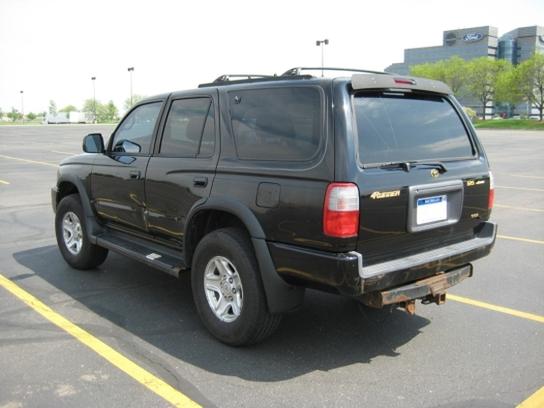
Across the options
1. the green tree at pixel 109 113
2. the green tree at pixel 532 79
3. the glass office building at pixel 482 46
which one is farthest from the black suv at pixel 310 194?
the glass office building at pixel 482 46

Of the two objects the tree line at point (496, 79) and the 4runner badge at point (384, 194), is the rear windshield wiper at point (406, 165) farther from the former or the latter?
the tree line at point (496, 79)

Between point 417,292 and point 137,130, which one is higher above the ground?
point 137,130

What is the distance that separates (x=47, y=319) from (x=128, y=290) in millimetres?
910

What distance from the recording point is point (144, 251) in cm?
479

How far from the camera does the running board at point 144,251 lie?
442cm

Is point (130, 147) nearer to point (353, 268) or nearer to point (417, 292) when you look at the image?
point (353, 268)

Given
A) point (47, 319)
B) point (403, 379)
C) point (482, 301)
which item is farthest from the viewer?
point (482, 301)

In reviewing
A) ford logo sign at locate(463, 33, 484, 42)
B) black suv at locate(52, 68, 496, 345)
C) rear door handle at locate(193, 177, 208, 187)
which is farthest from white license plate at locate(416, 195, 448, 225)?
ford logo sign at locate(463, 33, 484, 42)

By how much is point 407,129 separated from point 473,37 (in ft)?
465

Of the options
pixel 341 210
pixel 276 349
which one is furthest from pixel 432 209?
pixel 276 349

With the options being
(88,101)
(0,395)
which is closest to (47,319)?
(0,395)

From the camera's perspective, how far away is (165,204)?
14.7 ft

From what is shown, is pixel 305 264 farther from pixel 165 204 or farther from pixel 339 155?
pixel 165 204

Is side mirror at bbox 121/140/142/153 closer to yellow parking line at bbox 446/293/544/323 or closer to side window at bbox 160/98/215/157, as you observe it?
side window at bbox 160/98/215/157
